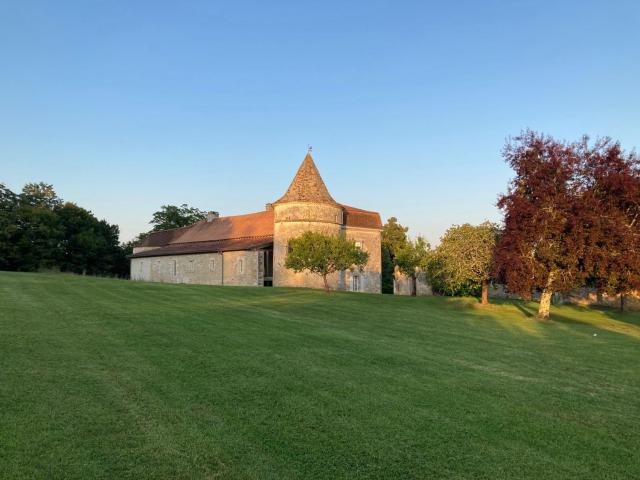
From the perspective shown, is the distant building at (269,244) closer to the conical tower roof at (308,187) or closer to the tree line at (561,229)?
the conical tower roof at (308,187)

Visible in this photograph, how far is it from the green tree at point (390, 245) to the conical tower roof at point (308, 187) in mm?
16047

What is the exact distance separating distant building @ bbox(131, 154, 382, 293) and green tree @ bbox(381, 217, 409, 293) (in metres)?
10.5

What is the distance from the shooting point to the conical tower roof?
38500 millimetres

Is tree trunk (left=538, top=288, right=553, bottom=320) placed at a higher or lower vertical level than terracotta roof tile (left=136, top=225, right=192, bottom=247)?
lower

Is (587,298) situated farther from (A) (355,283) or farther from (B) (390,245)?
(B) (390,245)

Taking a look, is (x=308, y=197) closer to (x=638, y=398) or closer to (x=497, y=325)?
(x=497, y=325)

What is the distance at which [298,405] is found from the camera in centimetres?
615

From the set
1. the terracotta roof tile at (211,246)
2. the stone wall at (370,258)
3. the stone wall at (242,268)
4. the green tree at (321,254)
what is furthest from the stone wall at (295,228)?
the green tree at (321,254)

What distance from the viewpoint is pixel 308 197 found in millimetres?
38344

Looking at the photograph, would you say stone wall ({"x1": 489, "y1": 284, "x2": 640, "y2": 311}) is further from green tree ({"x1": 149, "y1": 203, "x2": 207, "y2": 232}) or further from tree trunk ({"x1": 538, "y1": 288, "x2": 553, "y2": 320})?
green tree ({"x1": 149, "y1": 203, "x2": 207, "y2": 232})

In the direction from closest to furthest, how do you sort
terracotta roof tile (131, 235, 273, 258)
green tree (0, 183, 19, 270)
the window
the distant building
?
the distant building → terracotta roof tile (131, 235, 273, 258) → the window → green tree (0, 183, 19, 270)

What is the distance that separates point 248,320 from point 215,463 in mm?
9859

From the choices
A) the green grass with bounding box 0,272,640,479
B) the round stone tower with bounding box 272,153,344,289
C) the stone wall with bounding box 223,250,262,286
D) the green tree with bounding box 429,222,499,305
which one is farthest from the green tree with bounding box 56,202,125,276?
the green grass with bounding box 0,272,640,479

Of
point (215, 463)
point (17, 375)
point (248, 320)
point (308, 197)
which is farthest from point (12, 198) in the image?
point (215, 463)
